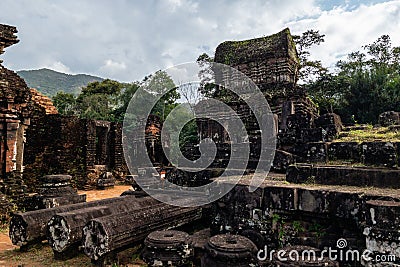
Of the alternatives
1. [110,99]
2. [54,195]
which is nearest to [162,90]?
[110,99]

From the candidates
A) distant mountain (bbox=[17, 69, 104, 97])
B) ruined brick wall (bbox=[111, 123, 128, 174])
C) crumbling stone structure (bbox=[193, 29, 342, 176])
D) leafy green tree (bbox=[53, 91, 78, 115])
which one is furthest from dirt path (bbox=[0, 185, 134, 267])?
distant mountain (bbox=[17, 69, 104, 97])

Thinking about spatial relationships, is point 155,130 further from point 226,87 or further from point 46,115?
point 226,87

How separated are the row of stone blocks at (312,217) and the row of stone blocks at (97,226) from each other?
1125 millimetres

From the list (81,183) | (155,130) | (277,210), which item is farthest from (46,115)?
(277,210)

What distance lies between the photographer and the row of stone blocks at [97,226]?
171 inches

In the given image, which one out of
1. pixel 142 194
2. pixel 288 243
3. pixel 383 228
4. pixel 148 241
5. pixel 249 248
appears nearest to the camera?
pixel 383 228

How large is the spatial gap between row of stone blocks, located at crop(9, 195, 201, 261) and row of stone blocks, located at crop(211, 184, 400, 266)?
3.69ft

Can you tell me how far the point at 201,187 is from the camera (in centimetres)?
646

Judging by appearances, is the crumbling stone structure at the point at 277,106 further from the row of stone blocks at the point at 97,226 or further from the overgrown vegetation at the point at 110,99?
the overgrown vegetation at the point at 110,99

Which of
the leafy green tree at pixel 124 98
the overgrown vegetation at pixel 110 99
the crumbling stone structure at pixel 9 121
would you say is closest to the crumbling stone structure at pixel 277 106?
the crumbling stone structure at pixel 9 121

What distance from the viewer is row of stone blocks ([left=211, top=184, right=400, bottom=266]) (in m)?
3.02

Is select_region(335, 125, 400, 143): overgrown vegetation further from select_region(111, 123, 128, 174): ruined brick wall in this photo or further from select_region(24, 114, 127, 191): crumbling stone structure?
select_region(111, 123, 128, 174): ruined brick wall

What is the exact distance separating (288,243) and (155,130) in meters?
16.4

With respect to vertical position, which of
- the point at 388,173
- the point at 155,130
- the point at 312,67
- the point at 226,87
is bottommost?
the point at 388,173
